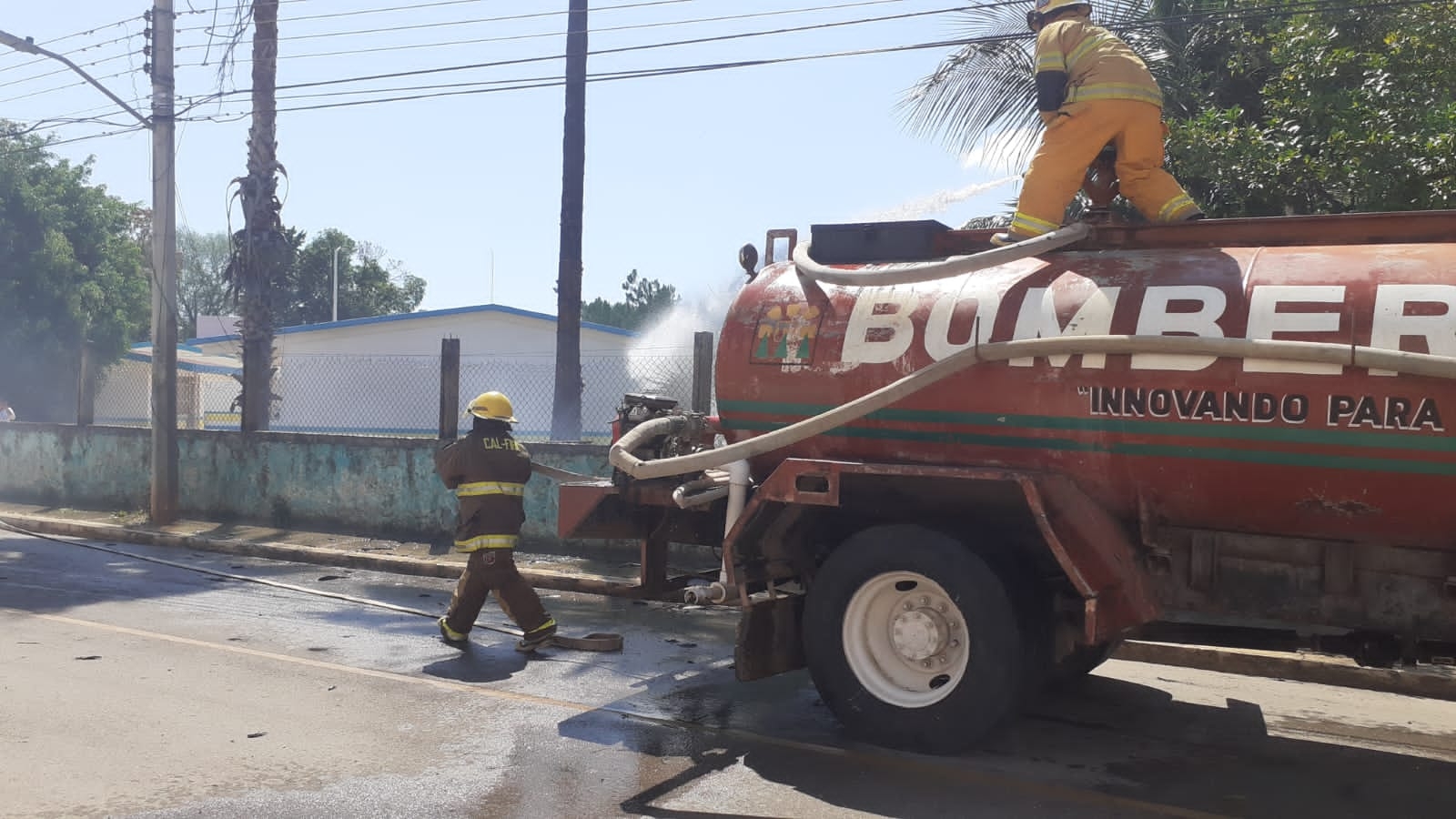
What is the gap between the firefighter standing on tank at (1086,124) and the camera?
607 centimetres

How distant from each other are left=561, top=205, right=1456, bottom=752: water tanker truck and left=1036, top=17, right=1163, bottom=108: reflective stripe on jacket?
2.34 ft

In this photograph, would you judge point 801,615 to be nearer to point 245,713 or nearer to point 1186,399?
point 1186,399

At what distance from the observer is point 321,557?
494 inches

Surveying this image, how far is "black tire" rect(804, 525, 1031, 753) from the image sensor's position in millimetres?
5473

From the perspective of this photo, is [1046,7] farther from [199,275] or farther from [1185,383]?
[199,275]

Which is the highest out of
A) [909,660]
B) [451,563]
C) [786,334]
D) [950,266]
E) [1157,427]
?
[950,266]

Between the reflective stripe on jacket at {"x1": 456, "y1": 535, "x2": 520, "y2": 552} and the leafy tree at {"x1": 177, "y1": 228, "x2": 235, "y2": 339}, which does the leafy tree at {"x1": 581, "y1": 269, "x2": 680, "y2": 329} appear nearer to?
the leafy tree at {"x1": 177, "y1": 228, "x2": 235, "y2": 339}

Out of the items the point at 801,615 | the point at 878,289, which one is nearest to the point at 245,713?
the point at 801,615

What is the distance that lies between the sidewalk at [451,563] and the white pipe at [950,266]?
7.46 feet

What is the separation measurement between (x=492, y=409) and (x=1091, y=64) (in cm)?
410

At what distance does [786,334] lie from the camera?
20.8ft

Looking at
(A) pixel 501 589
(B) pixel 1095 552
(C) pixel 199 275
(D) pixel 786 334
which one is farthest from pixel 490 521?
(C) pixel 199 275

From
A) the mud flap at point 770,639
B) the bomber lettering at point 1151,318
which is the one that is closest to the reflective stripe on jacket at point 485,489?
the mud flap at point 770,639

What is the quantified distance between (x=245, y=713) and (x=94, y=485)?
12.3m
